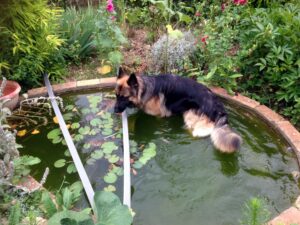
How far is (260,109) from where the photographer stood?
4.82 meters

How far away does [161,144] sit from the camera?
4.45 metres

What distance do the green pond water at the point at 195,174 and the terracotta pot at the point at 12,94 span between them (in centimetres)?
59

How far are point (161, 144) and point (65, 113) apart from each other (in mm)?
1547

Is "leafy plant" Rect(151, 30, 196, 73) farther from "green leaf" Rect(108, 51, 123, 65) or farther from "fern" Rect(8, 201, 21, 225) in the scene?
"fern" Rect(8, 201, 21, 225)

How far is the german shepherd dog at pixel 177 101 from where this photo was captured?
14.7ft

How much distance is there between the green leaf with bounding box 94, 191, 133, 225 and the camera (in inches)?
112

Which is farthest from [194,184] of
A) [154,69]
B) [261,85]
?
[154,69]

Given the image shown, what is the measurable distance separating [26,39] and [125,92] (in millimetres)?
1989

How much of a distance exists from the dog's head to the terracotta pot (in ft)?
4.76

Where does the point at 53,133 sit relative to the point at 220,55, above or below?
below

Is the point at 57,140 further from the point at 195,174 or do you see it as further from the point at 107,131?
the point at 195,174

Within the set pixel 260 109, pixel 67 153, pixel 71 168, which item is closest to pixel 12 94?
pixel 67 153

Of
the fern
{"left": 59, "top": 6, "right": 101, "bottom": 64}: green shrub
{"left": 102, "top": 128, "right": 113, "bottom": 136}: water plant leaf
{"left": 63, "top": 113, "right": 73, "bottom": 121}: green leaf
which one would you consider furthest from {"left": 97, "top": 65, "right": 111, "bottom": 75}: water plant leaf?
the fern

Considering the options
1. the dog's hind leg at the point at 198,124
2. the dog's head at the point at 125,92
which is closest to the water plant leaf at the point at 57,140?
the dog's head at the point at 125,92
